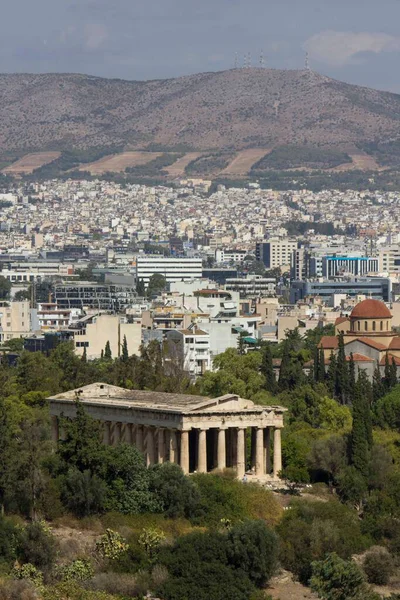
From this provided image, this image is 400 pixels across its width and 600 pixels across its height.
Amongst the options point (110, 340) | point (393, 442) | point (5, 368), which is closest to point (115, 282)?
point (110, 340)

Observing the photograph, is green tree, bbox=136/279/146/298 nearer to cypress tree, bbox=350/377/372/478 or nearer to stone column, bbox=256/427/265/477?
cypress tree, bbox=350/377/372/478

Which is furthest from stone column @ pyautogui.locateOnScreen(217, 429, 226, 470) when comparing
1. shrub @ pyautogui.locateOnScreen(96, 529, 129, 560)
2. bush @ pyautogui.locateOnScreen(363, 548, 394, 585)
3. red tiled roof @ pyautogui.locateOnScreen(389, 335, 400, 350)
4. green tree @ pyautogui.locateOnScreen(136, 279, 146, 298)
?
green tree @ pyautogui.locateOnScreen(136, 279, 146, 298)

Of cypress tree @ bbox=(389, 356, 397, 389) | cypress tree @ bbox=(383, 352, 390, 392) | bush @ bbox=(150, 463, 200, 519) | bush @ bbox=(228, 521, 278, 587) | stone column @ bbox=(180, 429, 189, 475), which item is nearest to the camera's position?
bush @ bbox=(228, 521, 278, 587)

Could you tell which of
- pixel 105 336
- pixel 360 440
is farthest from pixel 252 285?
pixel 360 440

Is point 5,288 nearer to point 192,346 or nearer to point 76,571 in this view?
point 192,346

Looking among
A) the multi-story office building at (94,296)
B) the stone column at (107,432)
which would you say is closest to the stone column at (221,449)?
the stone column at (107,432)

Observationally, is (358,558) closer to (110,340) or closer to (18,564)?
(18,564)
